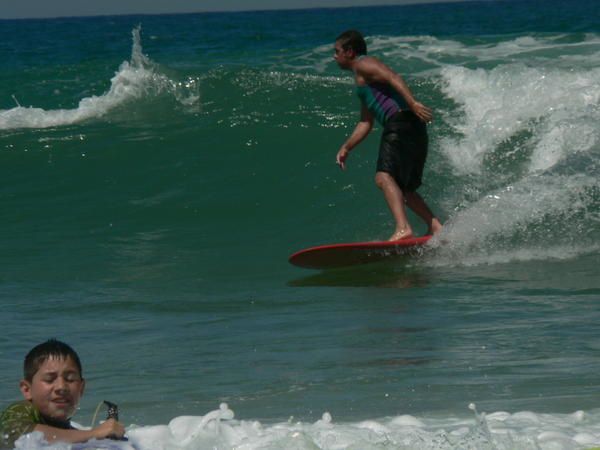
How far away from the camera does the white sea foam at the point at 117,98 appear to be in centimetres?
1470

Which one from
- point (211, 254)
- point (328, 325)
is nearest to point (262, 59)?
point (211, 254)

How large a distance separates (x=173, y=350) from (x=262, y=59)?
15139 mm

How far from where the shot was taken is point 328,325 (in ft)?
21.7

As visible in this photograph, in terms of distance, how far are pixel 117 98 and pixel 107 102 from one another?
5.3 inches

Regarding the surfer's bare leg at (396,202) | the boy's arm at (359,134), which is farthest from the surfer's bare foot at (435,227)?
the boy's arm at (359,134)

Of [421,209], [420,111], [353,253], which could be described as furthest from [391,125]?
[353,253]

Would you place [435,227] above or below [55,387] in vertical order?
below

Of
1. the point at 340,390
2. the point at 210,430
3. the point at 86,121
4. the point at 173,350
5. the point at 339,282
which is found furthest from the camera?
the point at 86,121

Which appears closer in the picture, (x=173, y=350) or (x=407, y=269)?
(x=173, y=350)

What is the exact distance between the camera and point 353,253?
27.1 feet

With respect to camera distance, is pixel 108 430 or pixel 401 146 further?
pixel 401 146

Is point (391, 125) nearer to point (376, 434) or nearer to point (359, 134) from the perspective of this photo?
point (359, 134)

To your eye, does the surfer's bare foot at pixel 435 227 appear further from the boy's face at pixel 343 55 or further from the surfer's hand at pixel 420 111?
the boy's face at pixel 343 55

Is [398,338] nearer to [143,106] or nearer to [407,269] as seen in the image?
[407,269]
